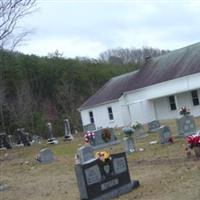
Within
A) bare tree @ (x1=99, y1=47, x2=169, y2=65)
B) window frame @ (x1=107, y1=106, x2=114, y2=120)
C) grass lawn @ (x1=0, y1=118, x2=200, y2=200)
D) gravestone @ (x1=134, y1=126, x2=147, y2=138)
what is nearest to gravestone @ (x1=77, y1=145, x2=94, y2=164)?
grass lawn @ (x1=0, y1=118, x2=200, y2=200)

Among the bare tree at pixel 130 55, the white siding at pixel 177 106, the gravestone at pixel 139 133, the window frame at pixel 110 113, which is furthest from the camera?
the bare tree at pixel 130 55

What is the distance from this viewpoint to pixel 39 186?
14.8 meters

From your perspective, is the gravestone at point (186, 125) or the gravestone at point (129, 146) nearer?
the gravestone at point (129, 146)

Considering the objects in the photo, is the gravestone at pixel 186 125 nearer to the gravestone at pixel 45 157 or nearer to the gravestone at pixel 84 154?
the gravestone at pixel 45 157

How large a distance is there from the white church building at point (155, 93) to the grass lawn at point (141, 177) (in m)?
19.7

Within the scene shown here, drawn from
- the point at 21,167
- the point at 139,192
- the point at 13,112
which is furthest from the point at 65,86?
the point at 139,192

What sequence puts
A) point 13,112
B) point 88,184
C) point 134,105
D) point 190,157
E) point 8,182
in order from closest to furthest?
point 88,184, point 190,157, point 8,182, point 134,105, point 13,112

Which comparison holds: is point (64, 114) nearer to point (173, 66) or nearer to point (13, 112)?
point (13, 112)

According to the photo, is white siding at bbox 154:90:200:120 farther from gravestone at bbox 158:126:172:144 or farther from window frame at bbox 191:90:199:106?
gravestone at bbox 158:126:172:144

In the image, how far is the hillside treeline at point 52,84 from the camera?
6353 centimetres

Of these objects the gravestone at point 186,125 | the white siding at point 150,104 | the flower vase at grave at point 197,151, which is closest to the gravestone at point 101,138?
the gravestone at point 186,125

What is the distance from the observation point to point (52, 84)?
7675cm

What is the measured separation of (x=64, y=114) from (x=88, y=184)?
183ft

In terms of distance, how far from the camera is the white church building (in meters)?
40.2
